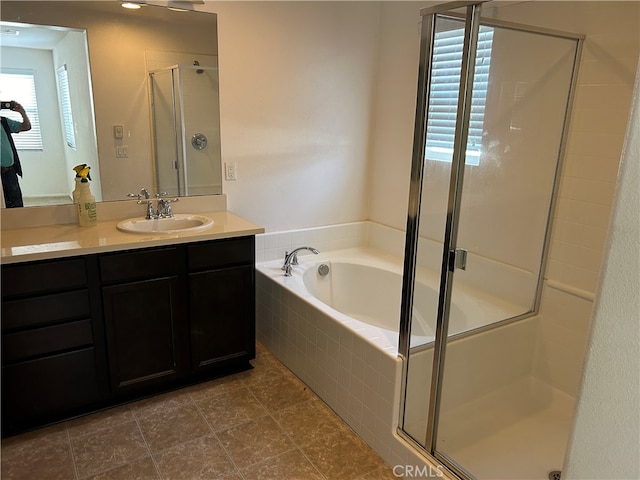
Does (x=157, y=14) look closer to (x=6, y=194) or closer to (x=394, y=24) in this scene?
(x=6, y=194)

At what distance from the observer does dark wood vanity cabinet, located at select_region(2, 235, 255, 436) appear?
6.64 feet

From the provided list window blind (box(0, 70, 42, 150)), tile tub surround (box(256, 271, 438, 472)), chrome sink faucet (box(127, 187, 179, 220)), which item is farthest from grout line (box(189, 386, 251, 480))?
window blind (box(0, 70, 42, 150))

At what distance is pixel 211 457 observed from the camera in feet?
6.77

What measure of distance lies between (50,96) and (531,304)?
2.65 metres

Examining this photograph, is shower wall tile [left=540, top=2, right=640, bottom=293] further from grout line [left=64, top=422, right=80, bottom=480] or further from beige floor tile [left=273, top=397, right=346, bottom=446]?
grout line [left=64, top=422, right=80, bottom=480]

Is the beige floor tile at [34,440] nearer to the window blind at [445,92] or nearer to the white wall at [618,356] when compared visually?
the window blind at [445,92]

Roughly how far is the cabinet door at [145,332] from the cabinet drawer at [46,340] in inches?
4.2

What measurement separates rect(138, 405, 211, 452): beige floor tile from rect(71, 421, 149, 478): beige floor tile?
0.14 feet

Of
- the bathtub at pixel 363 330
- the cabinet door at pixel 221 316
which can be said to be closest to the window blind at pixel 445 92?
the bathtub at pixel 363 330

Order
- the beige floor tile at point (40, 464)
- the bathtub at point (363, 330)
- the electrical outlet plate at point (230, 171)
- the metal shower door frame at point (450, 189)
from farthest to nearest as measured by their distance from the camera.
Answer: the electrical outlet plate at point (230, 171) → the bathtub at point (363, 330) → the beige floor tile at point (40, 464) → the metal shower door frame at point (450, 189)

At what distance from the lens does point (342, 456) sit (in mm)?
2100

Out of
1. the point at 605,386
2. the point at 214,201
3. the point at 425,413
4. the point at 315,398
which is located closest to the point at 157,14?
the point at 214,201

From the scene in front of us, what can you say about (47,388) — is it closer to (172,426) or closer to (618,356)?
(172,426)

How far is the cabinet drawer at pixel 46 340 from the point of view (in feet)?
6.55
